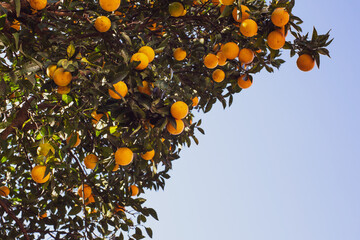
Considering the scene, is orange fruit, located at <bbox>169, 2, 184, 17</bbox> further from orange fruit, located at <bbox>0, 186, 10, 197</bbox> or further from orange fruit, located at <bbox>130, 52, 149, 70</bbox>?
orange fruit, located at <bbox>0, 186, 10, 197</bbox>

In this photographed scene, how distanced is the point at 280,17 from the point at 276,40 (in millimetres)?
179

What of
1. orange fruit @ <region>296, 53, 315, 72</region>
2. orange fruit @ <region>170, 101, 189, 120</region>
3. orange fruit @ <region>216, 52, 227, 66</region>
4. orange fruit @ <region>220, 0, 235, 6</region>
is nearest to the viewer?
orange fruit @ <region>170, 101, 189, 120</region>

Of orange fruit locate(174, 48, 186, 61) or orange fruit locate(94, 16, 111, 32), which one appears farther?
orange fruit locate(174, 48, 186, 61)

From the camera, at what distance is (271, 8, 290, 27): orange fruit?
255 centimetres

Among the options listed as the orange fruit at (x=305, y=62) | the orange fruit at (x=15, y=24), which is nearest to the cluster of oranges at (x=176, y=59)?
the orange fruit at (x=305, y=62)

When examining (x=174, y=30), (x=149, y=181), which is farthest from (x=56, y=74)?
(x=149, y=181)

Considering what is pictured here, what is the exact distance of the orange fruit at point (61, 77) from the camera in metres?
2.23

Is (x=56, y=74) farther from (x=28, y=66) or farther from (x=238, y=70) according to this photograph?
(x=238, y=70)

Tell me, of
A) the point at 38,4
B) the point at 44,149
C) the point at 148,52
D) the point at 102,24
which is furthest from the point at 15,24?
the point at 148,52

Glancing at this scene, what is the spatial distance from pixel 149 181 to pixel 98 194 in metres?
0.80

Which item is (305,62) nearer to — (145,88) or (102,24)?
(145,88)

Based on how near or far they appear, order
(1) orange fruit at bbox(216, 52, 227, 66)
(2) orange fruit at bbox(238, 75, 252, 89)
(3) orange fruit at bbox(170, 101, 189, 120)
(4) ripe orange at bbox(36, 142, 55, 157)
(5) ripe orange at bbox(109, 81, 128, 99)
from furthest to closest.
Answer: (2) orange fruit at bbox(238, 75, 252, 89) < (1) orange fruit at bbox(216, 52, 227, 66) < (4) ripe orange at bbox(36, 142, 55, 157) < (3) orange fruit at bbox(170, 101, 189, 120) < (5) ripe orange at bbox(109, 81, 128, 99)

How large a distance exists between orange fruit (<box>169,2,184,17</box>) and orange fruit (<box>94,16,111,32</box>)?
0.67 meters

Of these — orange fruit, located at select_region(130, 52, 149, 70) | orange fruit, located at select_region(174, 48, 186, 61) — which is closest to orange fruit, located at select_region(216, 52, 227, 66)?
orange fruit, located at select_region(174, 48, 186, 61)
